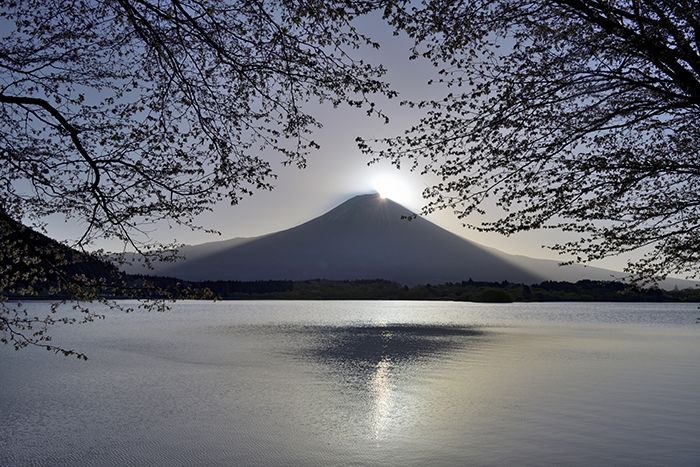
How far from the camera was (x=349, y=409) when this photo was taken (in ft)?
38.4

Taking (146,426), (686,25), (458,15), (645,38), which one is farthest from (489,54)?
(146,426)

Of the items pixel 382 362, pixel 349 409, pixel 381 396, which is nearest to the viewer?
pixel 349 409

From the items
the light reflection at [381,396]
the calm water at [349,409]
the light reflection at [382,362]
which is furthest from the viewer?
the light reflection at [382,362]

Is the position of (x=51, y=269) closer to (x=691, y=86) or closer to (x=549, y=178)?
(x=549, y=178)

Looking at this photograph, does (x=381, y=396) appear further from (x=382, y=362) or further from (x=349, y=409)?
(x=382, y=362)

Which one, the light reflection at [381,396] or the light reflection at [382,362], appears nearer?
the light reflection at [381,396]

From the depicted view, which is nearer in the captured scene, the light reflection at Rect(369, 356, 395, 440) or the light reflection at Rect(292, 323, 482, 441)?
the light reflection at Rect(369, 356, 395, 440)

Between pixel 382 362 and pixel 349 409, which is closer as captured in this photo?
pixel 349 409

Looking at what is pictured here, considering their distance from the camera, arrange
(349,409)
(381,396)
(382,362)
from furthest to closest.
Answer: (382,362) < (381,396) < (349,409)

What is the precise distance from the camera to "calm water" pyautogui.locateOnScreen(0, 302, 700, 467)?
8.57 m

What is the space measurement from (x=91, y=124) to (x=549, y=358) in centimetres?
2122

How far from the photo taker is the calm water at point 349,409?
28.1 ft

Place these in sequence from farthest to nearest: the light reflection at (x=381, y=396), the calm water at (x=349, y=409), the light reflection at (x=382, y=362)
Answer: the light reflection at (x=382, y=362), the light reflection at (x=381, y=396), the calm water at (x=349, y=409)

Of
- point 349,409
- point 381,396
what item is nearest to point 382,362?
point 381,396
